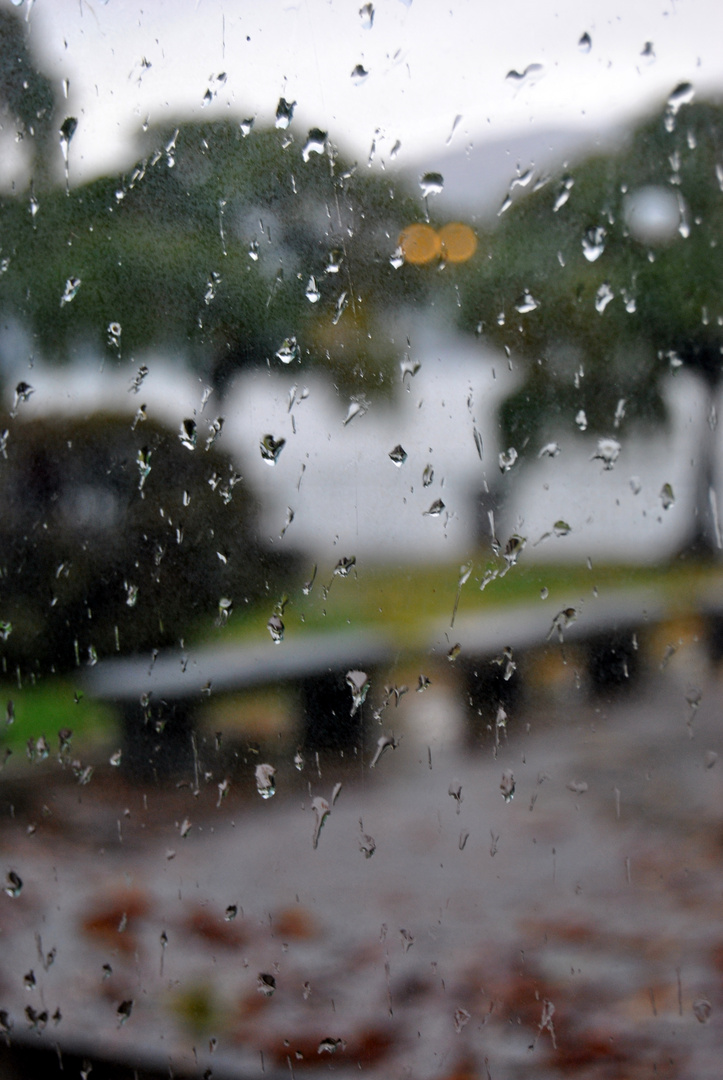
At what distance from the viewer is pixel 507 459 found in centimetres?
93

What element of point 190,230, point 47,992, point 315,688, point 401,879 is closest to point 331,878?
point 401,879

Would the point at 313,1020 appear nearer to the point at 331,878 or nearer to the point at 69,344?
the point at 331,878

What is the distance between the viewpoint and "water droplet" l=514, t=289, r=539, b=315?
35.8 inches

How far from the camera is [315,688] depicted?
1037 millimetres

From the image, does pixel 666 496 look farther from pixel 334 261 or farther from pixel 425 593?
pixel 334 261

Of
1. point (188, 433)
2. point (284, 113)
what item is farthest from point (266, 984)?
point (284, 113)

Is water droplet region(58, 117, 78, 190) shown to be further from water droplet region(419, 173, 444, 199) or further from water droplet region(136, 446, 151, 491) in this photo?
water droplet region(419, 173, 444, 199)

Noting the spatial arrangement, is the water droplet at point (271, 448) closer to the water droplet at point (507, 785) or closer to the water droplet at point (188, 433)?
the water droplet at point (188, 433)

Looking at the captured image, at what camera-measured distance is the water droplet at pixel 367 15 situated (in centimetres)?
97

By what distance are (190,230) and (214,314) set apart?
112 millimetres

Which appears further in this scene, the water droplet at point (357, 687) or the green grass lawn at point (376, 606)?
the water droplet at point (357, 687)

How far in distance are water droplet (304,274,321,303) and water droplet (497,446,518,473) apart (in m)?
0.29

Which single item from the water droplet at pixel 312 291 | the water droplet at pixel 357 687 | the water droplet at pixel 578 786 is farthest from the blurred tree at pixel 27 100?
the water droplet at pixel 578 786

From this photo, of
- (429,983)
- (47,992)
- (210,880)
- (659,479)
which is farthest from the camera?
(47,992)
